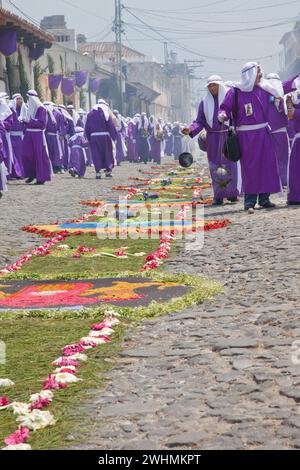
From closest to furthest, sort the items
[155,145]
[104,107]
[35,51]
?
[104,107]
[35,51]
[155,145]

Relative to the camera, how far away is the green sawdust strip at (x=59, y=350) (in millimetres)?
4441

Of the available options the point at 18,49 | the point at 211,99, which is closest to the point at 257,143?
the point at 211,99

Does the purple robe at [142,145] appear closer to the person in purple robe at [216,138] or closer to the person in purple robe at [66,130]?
the person in purple robe at [66,130]

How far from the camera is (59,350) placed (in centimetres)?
582

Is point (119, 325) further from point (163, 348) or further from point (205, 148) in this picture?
point (205, 148)

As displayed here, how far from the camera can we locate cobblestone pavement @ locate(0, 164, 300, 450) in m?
4.15

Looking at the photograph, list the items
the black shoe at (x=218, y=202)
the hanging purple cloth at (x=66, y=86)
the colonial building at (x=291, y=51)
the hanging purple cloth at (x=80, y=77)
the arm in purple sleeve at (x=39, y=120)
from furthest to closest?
the colonial building at (x=291, y=51), the hanging purple cloth at (x=80, y=77), the hanging purple cloth at (x=66, y=86), the arm in purple sleeve at (x=39, y=120), the black shoe at (x=218, y=202)

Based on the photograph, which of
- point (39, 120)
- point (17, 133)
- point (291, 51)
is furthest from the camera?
point (291, 51)

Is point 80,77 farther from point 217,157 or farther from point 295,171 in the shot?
point 295,171

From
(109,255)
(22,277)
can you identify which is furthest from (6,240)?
(22,277)

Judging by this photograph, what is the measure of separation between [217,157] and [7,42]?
1787 cm

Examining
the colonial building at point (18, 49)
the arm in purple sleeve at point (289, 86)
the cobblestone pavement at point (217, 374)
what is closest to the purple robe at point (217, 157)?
the arm in purple sleeve at point (289, 86)

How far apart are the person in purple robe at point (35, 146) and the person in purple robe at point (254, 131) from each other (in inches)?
423

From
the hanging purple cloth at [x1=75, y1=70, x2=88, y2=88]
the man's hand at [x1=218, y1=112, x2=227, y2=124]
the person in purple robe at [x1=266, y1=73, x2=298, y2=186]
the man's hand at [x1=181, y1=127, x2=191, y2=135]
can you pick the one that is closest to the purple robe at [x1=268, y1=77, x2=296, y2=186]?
the person in purple robe at [x1=266, y1=73, x2=298, y2=186]
